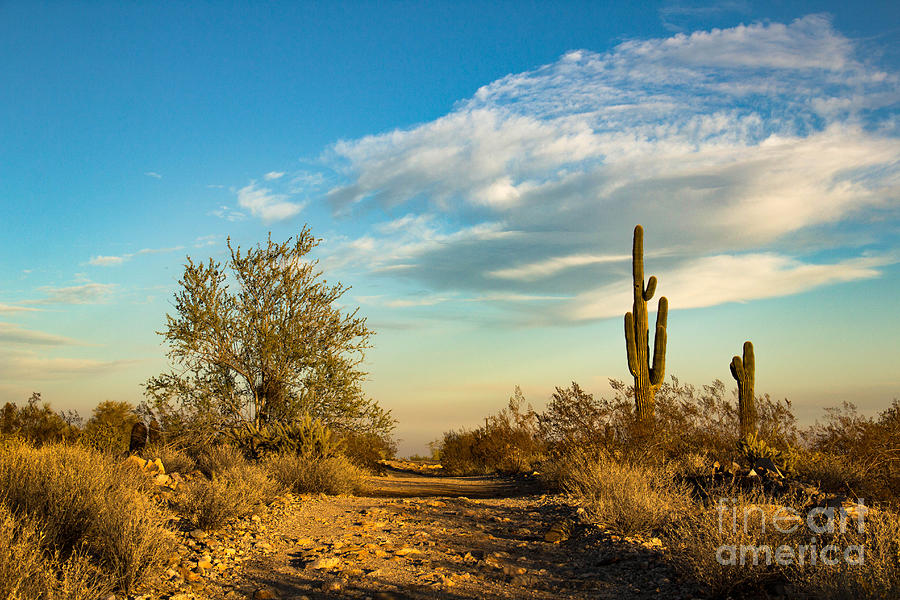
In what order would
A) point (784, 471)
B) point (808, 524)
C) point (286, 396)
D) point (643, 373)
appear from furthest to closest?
point (643, 373), point (286, 396), point (784, 471), point (808, 524)

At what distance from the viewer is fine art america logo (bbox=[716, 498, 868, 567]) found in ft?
19.1

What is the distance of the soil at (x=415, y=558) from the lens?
623 cm

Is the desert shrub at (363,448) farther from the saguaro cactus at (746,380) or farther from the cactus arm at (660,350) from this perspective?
the saguaro cactus at (746,380)

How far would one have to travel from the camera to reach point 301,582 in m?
6.45

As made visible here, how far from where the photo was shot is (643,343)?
1850cm

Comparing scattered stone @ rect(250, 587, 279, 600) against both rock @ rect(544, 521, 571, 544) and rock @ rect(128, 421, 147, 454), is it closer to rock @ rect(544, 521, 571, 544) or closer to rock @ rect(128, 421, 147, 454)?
rock @ rect(544, 521, 571, 544)

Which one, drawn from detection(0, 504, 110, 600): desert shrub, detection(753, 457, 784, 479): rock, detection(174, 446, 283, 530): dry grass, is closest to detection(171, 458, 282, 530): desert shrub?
detection(174, 446, 283, 530): dry grass

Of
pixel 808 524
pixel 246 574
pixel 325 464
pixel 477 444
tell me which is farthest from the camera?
pixel 477 444

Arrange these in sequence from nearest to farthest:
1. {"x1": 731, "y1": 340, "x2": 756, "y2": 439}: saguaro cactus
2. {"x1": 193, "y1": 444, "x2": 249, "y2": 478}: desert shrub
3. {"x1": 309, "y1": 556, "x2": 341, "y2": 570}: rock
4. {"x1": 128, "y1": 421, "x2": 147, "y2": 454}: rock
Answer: {"x1": 309, "y1": 556, "x2": 341, "y2": 570}: rock, {"x1": 193, "y1": 444, "x2": 249, "y2": 478}: desert shrub, {"x1": 128, "y1": 421, "x2": 147, "y2": 454}: rock, {"x1": 731, "y1": 340, "x2": 756, "y2": 439}: saguaro cactus

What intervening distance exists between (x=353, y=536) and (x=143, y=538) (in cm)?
307

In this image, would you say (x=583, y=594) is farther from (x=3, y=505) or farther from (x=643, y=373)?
(x=643, y=373)

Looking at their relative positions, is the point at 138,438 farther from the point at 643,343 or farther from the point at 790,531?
the point at 790,531

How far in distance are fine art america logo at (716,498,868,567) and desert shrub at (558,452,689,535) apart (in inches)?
39.0

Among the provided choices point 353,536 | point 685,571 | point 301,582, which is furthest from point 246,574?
point 685,571
